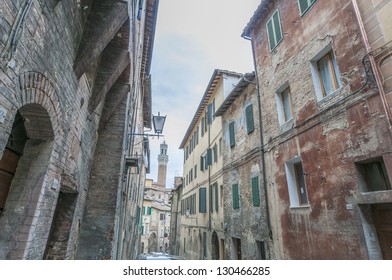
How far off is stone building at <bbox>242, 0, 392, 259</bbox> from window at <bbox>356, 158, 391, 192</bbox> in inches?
0.7

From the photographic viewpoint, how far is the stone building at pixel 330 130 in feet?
14.7

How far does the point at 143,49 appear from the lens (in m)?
10.9

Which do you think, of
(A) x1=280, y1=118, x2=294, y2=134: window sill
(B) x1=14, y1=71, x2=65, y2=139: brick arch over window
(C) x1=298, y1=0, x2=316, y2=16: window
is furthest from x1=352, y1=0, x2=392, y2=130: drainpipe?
(B) x1=14, y1=71, x2=65, y2=139: brick arch over window

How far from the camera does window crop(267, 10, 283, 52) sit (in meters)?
8.02

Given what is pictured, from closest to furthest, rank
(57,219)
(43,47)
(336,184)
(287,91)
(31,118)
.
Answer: (43,47)
(31,118)
(57,219)
(336,184)
(287,91)

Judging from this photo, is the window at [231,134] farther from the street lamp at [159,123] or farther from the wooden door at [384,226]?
the wooden door at [384,226]

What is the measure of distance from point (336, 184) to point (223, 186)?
7.42 meters

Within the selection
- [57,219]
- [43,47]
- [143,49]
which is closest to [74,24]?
[43,47]

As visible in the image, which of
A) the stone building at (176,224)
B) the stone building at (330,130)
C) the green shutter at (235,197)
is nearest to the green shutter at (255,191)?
the stone building at (330,130)

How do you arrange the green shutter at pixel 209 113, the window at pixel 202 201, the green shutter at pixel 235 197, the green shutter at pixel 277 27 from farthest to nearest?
the green shutter at pixel 209 113, the window at pixel 202 201, the green shutter at pixel 235 197, the green shutter at pixel 277 27

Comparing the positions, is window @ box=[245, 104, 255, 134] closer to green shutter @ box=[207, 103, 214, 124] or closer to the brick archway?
green shutter @ box=[207, 103, 214, 124]

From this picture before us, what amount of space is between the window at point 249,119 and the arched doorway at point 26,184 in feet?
24.7

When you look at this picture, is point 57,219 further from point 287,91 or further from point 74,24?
point 287,91

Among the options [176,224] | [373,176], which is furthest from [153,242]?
[373,176]
